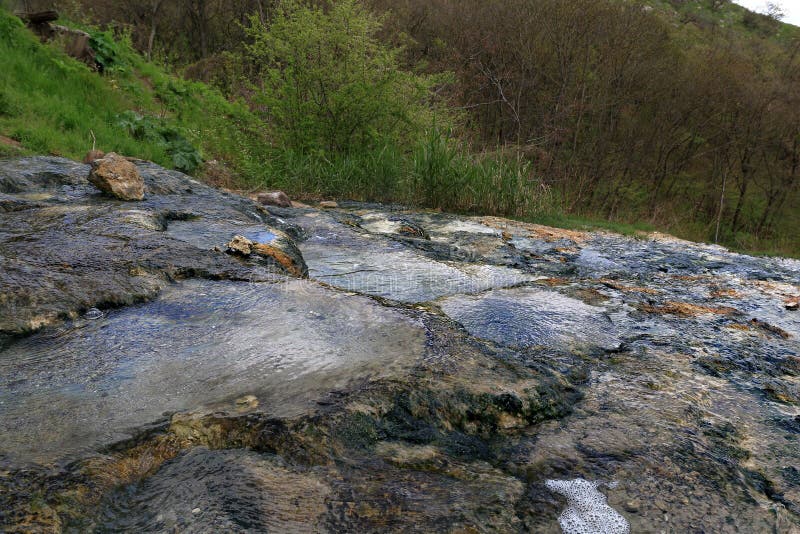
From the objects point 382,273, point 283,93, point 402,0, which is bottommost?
point 382,273

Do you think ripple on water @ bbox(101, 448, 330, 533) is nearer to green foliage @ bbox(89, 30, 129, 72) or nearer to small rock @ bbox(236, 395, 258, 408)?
small rock @ bbox(236, 395, 258, 408)

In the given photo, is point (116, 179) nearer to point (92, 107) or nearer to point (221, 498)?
point (221, 498)

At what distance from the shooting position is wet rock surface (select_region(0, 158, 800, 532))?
148 cm

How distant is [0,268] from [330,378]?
6.06 feet

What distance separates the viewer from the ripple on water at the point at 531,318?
2795mm

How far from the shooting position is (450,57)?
14.1 meters

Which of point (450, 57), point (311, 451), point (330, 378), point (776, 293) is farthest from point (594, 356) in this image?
point (450, 57)

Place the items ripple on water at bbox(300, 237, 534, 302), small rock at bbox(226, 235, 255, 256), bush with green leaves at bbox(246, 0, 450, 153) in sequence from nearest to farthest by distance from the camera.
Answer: small rock at bbox(226, 235, 255, 256) → ripple on water at bbox(300, 237, 534, 302) → bush with green leaves at bbox(246, 0, 450, 153)

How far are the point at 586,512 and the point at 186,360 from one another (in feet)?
5.02

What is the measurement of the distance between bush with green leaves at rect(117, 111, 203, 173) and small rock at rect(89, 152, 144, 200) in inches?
131

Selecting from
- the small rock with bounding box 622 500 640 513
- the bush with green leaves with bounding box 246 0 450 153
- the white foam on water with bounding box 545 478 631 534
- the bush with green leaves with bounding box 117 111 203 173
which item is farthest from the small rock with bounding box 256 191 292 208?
the small rock with bounding box 622 500 640 513

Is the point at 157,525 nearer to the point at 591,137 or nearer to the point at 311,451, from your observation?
the point at 311,451

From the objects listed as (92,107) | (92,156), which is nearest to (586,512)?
(92,156)

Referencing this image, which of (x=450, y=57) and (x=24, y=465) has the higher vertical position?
(x=450, y=57)
